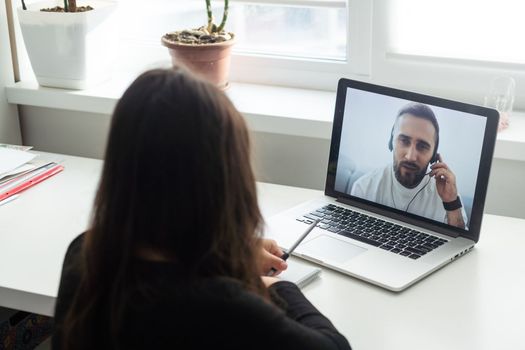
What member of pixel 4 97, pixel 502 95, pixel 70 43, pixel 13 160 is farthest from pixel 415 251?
pixel 4 97

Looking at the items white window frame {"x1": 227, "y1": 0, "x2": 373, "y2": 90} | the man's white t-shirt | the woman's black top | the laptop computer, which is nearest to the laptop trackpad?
the laptop computer

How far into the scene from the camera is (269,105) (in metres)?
1.97

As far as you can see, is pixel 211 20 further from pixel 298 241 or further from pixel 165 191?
pixel 165 191

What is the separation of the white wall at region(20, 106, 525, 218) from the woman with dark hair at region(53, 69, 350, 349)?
59 cm

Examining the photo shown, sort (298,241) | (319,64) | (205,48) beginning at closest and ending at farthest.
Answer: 1. (298,241)
2. (205,48)
3. (319,64)

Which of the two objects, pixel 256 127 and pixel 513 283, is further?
pixel 256 127

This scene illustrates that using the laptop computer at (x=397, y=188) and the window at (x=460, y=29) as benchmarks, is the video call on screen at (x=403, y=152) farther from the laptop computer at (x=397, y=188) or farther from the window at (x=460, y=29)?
the window at (x=460, y=29)

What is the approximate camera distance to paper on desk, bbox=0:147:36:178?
1.76m

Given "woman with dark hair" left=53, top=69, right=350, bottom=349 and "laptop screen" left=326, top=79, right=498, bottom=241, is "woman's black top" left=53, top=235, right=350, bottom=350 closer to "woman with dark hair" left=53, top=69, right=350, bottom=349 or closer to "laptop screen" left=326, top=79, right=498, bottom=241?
"woman with dark hair" left=53, top=69, right=350, bottom=349

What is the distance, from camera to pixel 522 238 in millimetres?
1559

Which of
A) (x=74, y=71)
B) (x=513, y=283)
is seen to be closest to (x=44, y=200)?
(x=74, y=71)

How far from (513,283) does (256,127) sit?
76 centimetres

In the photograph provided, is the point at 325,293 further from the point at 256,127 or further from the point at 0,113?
the point at 0,113

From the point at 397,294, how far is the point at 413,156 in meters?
0.31
